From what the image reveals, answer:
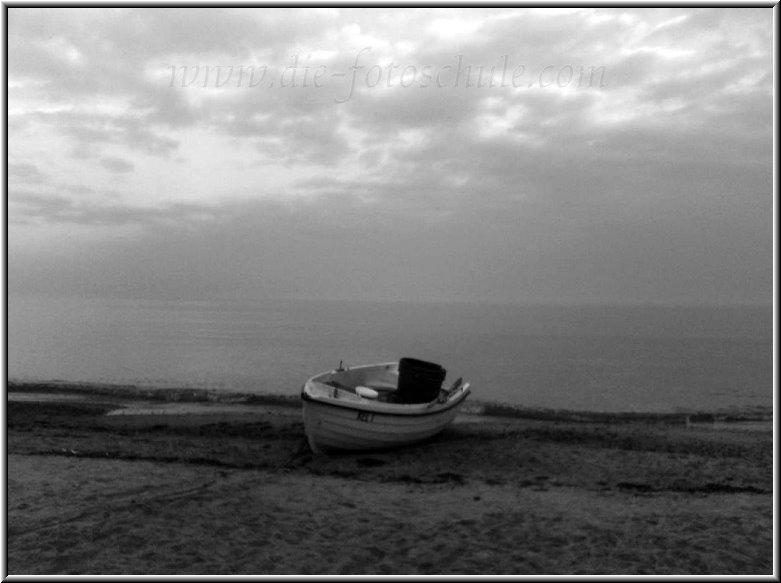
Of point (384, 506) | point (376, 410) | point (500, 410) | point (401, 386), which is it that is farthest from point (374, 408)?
point (500, 410)

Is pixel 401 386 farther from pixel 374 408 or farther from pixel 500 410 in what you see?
pixel 500 410

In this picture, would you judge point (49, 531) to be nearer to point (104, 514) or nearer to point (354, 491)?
point (104, 514)

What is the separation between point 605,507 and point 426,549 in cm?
346

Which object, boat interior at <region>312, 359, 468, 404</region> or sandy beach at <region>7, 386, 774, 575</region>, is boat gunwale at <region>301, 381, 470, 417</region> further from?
sandy beach at <region>7, 386, 774, 575</region>

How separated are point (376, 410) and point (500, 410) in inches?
480

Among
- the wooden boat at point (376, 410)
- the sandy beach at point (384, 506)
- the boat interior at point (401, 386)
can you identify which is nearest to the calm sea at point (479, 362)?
the boat interior at point (401, 386)

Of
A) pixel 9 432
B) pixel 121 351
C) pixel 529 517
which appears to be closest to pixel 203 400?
pixel 9 432

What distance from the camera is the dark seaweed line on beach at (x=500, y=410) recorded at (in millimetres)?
23656

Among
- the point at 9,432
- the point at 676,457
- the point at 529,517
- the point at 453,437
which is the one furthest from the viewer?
the point at 453,437

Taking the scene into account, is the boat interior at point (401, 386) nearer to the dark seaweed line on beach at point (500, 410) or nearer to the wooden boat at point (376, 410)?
the wooden boat at point (376, 410)

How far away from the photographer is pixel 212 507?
331 inches

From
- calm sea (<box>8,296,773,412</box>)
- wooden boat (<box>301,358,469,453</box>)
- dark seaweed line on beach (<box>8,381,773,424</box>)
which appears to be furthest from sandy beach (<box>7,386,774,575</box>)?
calm sea (<box>8,296,773,412</box>)

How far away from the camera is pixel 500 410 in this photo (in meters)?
23.9

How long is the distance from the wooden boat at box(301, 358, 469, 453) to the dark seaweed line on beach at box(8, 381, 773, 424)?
7803 mm
